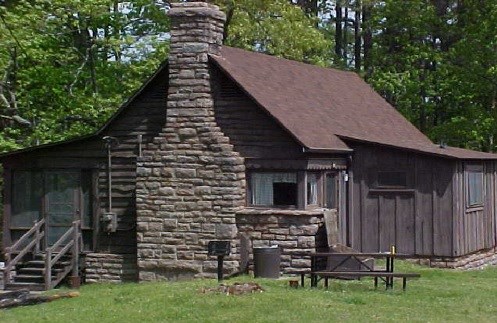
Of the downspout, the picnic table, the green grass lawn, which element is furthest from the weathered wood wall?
the green grass lawn

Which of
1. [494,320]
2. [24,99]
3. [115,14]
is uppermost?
[115,14]

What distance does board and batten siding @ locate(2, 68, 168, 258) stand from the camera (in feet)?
81.0

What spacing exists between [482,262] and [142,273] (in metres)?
8.16

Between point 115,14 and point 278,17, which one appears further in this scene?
point 278,17

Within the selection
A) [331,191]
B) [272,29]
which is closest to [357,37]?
[272,29]

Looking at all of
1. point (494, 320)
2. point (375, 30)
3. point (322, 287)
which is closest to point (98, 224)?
point (322, 287)

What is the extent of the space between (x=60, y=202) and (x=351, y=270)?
26.1 feet

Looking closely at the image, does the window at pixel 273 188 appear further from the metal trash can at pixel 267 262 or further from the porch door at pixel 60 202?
the porch door at pixel 60 202

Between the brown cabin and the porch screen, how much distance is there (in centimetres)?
3

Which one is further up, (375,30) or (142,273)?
(375,30)

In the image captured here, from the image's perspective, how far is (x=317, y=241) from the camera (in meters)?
22.4

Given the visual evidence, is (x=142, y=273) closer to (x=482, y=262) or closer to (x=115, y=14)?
(x=482, y=262)

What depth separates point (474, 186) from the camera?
83.2 feet

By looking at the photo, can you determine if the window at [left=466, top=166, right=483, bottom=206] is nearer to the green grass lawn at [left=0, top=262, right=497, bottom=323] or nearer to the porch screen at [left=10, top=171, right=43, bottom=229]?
the green grass lawn at [left=0, top=262, right=497, bottom=323]
